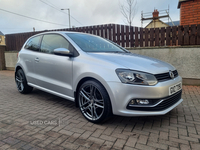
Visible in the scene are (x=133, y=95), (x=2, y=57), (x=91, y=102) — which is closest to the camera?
(x=133, y=95)

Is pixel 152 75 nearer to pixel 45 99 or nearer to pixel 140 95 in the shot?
pixel 140 95

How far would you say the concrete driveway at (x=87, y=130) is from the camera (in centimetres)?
226

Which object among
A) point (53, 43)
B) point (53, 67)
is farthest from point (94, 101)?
point (53, 43)

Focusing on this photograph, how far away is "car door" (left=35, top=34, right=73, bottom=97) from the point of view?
10.6 ft

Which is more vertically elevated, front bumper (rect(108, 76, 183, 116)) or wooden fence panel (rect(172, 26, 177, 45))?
wooden fence panel (rect(172, 26, 177, 45))

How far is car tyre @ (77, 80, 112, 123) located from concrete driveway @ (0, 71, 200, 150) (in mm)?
162

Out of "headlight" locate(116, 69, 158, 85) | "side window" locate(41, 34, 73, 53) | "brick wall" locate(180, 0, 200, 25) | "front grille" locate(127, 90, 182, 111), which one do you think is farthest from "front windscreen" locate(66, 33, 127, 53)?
"brick wall" locate(180, 0, 200, 25)

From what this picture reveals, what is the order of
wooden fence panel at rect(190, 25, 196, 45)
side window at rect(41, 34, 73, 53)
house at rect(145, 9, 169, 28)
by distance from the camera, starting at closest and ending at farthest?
side window at rect(41, 34, 73, 53) < wooden fence panel at rect(190, 25, 196, 45) < house at rect(145, 9, 169, 28)

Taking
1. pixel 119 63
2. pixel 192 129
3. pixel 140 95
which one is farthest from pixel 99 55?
pixel 192 129

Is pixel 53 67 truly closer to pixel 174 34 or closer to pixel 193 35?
pixel 174 34

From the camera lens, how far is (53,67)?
11.5ft

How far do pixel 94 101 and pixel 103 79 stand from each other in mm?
477

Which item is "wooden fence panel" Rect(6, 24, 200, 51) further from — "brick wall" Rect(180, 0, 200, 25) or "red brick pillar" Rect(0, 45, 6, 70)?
"red brick pillar" Rect(0, 45, 6, 70)

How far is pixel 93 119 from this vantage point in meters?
2.88
